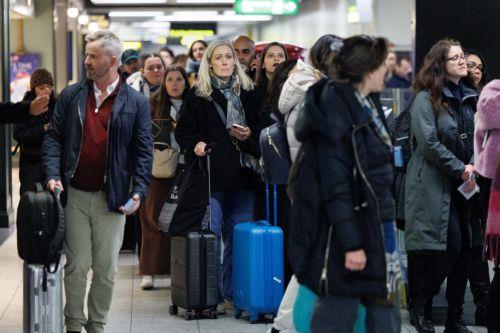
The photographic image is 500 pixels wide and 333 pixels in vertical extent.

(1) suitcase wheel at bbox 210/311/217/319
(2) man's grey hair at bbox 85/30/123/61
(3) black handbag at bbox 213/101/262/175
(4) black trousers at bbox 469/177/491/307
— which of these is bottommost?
(1) suitcase wheel at bbox 210/311/217/319

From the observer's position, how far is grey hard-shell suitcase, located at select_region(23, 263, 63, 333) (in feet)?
18.7

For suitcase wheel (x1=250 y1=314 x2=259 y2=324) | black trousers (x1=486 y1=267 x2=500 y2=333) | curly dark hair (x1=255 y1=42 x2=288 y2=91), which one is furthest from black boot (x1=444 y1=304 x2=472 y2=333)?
curly dark hair (x1=255 y1=42 x2=288 y2=91)

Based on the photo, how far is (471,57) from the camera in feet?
25.3

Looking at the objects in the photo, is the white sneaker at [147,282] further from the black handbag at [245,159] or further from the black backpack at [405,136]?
the black backpack at [405,136]

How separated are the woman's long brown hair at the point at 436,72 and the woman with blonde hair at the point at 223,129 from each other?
1258 millimetres

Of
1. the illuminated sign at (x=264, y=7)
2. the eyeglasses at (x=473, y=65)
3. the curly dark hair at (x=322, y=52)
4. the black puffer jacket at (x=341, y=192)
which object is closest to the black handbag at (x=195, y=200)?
the curly dark hair at (x=322, y=52)

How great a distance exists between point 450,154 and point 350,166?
215 centimetres

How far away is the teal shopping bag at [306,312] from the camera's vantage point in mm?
4789

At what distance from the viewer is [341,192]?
14.7 ft

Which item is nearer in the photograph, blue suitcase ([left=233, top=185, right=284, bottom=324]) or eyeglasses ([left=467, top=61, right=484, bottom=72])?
blue suitcase ([left=233, top=185, right=284, bottom=324])

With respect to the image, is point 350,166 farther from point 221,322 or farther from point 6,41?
point 6,41

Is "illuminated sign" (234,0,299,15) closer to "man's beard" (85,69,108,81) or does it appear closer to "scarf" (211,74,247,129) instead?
"scarf" (211,74,247,129)

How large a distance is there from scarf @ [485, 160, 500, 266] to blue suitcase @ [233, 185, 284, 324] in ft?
4.82

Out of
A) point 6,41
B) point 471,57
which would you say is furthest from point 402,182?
point 6,41
